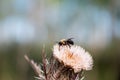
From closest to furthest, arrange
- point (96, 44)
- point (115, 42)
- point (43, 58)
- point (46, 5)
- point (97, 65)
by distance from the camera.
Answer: point (43, 58), point (97, 65), point (115, 42), point (96, 44), point (46, 5)

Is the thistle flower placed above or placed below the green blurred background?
above

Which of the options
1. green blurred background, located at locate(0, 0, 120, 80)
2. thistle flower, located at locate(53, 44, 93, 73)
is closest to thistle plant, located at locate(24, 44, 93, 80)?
thistle flower, located at locate(53, 44, 93, 73)

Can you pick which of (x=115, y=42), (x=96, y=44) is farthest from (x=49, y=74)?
(x=96, y=44)

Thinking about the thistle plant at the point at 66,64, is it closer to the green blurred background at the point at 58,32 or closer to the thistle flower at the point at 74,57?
the thistle flower at the point at 74,57

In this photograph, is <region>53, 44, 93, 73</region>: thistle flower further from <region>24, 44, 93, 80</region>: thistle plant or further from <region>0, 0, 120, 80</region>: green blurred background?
<region>0, 0, 120, 80</region>: green blurred background

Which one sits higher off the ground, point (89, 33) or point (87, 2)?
point (87, 2)

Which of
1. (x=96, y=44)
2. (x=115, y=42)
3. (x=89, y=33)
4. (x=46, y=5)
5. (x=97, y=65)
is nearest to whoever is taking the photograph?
(x=97, y=65)

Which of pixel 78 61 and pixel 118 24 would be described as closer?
pixel 78 61

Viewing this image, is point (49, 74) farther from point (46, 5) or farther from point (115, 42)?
point (46, 5)
